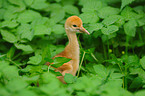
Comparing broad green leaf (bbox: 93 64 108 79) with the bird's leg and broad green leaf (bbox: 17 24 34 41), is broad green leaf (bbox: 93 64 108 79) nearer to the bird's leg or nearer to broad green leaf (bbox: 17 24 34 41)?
the bird's leg

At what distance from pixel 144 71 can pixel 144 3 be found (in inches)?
65.2

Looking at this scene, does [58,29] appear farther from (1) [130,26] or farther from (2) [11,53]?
(1) [130,26]

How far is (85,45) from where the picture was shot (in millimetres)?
3770

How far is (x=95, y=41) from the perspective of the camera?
3789mm

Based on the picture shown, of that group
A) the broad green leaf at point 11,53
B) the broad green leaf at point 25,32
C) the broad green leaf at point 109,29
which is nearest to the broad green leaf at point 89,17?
the broad green leaf at point 109,29

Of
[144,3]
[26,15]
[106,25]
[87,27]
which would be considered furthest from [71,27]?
[144,3]

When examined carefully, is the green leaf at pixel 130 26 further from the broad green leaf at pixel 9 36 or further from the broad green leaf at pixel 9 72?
the broad green leaf at pixel 9 72

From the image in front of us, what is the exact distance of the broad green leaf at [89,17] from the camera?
→ 296 cm

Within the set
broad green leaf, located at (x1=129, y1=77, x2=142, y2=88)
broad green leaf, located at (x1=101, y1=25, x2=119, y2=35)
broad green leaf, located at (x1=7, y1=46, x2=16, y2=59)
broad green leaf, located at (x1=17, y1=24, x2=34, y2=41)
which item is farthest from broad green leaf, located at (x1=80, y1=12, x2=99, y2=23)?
broad green leaf, located at (x1=7, y1=46, x2=16, y2=59)

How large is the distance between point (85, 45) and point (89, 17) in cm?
87

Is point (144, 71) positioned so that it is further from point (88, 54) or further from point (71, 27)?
point (71, 27)

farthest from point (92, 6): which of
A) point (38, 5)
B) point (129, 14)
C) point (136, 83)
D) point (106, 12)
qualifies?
point (136, 83)

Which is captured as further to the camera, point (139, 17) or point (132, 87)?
point (139, 17)

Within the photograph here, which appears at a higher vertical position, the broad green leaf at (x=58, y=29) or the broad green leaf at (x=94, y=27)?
the broad green leaf at (x=94, y=27)
